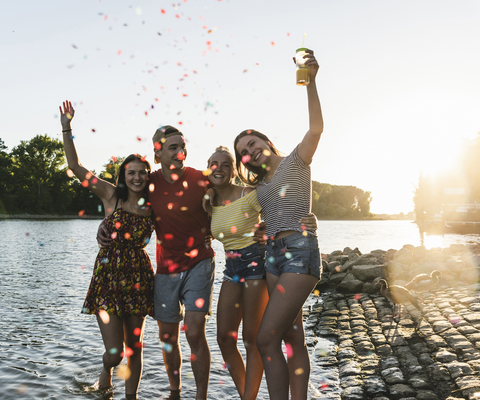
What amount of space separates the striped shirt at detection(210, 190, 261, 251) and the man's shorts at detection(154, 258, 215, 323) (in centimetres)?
46

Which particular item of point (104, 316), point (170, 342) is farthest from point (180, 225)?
point (170, 342)

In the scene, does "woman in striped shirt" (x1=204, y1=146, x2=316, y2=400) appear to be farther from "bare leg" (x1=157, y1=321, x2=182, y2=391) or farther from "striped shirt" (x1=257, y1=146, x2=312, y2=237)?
"bare leg" (x1=157, y1=321, x2=182, y2=391)

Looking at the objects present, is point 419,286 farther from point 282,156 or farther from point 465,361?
point 282,156

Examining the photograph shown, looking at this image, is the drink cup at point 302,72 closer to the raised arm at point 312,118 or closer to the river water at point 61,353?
the raised arm at point 312,118

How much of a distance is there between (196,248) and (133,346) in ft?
4.17

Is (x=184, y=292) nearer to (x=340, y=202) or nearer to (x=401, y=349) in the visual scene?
(x=401, y=349)

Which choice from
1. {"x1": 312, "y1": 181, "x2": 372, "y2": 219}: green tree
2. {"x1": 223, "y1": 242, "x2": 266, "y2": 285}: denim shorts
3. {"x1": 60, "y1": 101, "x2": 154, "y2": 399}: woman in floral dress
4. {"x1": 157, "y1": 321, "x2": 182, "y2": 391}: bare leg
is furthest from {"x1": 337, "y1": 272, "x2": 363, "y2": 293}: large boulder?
{"x1": 312, "y1": 181, "x2": 372, "y2": 219}: green tree

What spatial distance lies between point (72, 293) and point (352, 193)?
119m

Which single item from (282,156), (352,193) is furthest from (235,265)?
(352,193)

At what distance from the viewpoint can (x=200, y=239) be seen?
450 centimetres

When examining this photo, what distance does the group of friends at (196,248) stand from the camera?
367 centimetres

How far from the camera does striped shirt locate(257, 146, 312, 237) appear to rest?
346cm

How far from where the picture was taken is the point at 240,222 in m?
4.10

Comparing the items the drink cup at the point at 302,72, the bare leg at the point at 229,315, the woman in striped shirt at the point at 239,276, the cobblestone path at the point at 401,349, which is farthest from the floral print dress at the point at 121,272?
the cobblestone path at the point at 401,349
